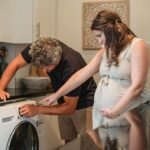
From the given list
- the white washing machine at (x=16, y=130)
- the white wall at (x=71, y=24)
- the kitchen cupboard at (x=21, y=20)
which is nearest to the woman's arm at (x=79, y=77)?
the white washing machine at (x=16, y=130)

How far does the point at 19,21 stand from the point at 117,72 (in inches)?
58.5

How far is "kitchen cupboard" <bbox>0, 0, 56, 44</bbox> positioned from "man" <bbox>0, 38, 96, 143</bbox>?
56 cm

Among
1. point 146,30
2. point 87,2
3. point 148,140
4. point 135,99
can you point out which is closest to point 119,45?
point 135,99

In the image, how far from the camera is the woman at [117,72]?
1851 mm

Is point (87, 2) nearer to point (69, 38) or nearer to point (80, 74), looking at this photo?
point (69, 38)

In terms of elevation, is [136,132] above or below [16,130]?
above

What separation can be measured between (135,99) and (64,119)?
852 millimetres

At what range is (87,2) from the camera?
3.69 m

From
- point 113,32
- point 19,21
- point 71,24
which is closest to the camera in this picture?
point 113,32

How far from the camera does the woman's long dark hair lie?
6.49ft

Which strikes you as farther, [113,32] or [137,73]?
[113,32]

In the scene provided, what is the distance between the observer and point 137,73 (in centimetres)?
186

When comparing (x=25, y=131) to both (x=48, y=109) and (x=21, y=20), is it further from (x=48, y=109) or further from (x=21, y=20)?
(x=21, y=20)

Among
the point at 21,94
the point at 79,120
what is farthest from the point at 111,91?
the point at 21,94
